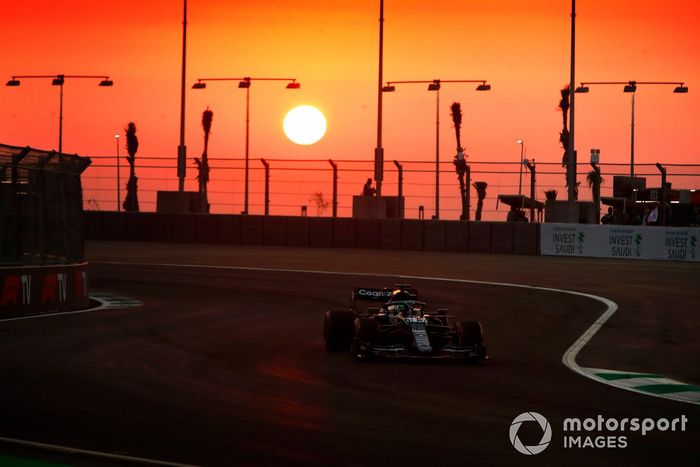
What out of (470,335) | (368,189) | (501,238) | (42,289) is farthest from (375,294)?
(368,189)

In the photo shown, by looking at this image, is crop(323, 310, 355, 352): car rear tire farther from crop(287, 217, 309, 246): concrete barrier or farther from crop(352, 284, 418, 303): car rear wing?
crop(287, 217, 309, 246): concrete barrier

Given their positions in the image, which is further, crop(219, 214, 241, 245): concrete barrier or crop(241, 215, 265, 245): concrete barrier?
crop(219, 214, 241, 245): concrete barrier

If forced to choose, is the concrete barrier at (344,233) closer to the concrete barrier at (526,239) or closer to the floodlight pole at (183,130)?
the concrete barrier at (526,239)

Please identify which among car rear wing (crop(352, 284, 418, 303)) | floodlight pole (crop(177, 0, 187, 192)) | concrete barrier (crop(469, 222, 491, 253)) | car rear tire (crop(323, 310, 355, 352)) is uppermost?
floodlight pole (crop(177, 0, 187, 192))

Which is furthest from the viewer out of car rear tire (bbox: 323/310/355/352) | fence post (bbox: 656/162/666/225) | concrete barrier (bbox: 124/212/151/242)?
concrete barrier (bbox: 124/212/151/242)

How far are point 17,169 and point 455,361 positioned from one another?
7.99m

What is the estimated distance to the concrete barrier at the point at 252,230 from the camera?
138 ft

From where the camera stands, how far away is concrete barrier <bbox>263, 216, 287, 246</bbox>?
41906 millimetres

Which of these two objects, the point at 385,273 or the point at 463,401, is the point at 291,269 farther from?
the point at 463,401

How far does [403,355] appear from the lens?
13312 millimetres

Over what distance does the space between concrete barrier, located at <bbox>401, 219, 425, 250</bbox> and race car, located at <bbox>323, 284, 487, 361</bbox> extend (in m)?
25.1

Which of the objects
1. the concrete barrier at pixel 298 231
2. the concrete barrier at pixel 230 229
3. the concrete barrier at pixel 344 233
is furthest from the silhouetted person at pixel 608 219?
the concrete barrier at pixel 230 229

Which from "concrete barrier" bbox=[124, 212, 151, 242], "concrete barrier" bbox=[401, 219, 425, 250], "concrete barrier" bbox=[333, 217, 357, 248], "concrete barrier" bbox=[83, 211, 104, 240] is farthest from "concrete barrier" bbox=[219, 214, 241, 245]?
"concrete barrier" bbox=[401, 219, 425, 250]

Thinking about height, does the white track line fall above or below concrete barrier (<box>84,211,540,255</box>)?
below
